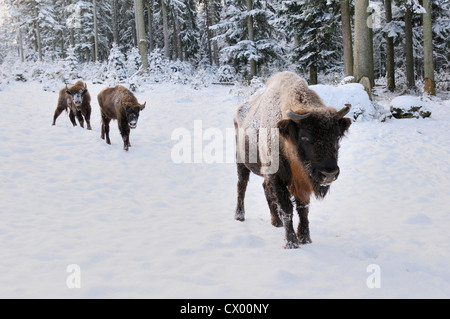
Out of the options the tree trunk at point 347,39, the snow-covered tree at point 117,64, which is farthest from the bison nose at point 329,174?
the snow-covered tree at point 117,64

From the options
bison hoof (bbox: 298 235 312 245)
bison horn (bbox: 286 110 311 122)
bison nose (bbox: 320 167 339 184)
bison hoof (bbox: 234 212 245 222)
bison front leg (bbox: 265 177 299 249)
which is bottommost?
bison hoof (bbox: 298 235 312 245)

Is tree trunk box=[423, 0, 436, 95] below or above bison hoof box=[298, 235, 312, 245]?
above

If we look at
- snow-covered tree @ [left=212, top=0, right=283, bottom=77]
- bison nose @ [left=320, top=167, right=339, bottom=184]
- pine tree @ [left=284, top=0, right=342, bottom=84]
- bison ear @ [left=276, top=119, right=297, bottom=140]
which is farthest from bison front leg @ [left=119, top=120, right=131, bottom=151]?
snow-covered tree @ [left=212, top=0, right=283, bottom=77]

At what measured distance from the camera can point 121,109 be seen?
30.6ft

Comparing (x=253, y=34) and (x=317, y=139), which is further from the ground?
(x=253, y=34)

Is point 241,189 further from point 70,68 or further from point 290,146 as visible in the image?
point 70,68

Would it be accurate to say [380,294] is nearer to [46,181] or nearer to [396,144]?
[46,181]

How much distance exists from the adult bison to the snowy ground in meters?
Answer: 0.57

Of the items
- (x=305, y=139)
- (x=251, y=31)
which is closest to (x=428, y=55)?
(x=251, y=31)

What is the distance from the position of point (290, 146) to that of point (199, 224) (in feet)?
6.55

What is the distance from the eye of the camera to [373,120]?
34.3 feet

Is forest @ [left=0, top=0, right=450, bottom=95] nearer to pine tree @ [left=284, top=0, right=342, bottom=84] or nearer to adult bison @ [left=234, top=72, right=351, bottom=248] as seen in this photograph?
pine tree @ [left=284, top=0, right=342, bottom=84]

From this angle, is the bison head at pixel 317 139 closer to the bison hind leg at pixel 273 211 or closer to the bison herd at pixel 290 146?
the bison herd at pixel 290 146

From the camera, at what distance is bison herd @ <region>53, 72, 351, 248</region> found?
320 cm
